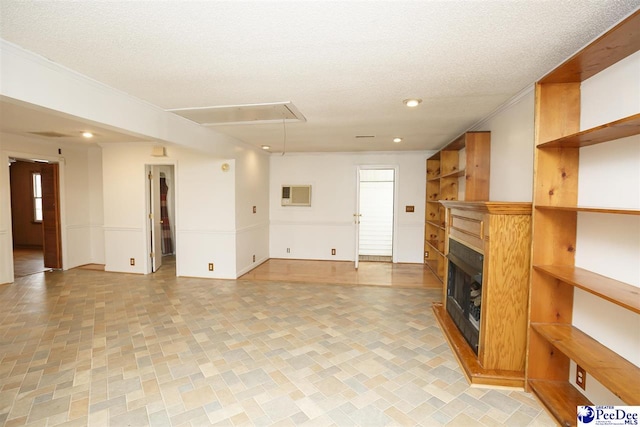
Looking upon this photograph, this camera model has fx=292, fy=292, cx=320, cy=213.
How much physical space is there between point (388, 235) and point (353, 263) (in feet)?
5.06

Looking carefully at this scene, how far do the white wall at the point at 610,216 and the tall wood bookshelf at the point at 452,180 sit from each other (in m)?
1.37

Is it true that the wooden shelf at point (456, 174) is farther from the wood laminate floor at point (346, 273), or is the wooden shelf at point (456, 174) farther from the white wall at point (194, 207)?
the white wall at point (194, 207)

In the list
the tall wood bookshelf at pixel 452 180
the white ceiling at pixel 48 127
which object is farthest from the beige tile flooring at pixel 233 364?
the white ceiling at pixel 48 127

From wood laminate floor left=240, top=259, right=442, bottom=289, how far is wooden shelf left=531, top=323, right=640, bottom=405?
260cm

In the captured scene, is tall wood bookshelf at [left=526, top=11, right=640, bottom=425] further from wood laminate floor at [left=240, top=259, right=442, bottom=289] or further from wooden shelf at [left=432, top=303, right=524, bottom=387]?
wood laminate floor at [left=240, top=259, right=442, bottom=289]

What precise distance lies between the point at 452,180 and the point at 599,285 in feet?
11.1

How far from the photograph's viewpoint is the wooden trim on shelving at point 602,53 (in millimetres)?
1353

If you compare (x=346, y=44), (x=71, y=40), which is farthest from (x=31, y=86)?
(x=346, y=44)

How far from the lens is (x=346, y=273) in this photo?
5312 mm

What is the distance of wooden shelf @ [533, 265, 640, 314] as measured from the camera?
137 cm

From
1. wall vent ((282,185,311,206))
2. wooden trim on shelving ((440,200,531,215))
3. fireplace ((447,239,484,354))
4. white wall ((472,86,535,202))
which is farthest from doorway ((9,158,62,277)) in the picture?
white wall ((472,86,535,202))

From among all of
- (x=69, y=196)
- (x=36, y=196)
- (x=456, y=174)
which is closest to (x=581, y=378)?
(x=456, y=174)

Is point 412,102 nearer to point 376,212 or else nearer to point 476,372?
point 476,372

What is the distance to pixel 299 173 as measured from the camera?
249 inches
